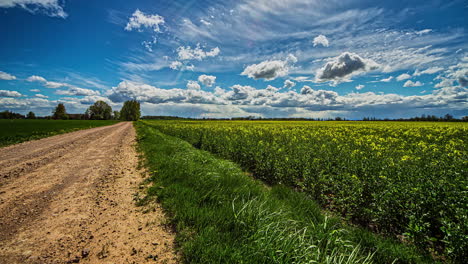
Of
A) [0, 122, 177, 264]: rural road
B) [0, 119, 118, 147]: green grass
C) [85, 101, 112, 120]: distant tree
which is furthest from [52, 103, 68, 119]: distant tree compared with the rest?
[0, 122, 177, 264]: rural road

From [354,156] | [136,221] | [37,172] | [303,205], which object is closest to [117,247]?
[136,221]

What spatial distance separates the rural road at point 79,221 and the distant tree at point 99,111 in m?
159

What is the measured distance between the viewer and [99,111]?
139m

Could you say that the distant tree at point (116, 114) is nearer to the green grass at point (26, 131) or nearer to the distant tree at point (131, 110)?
the distant tree at point (131, 110)

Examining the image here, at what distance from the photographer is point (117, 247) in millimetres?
3299

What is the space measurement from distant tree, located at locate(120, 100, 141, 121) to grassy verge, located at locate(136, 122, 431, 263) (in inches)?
5511

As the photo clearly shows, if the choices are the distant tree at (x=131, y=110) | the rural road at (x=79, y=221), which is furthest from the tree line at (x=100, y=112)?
the rural road at (x=79, y=221)

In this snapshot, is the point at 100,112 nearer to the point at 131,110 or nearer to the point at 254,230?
the point at 131,110

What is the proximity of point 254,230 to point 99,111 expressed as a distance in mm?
169258

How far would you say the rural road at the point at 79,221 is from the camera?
3139mm

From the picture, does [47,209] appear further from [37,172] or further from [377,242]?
[377,242]

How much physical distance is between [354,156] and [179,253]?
755 centimetres

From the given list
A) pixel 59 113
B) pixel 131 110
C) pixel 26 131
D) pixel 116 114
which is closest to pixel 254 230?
pixel 26 131

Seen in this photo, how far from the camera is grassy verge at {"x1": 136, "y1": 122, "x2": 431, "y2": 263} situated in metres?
2.77
